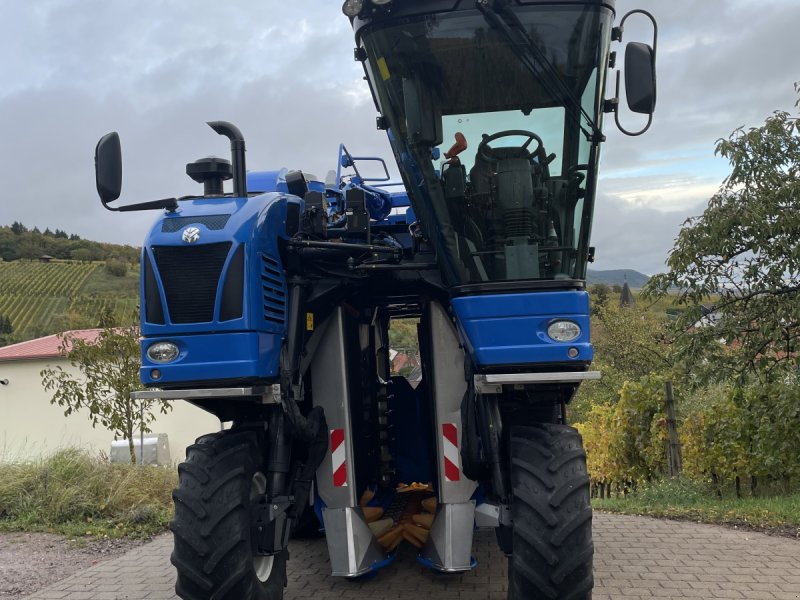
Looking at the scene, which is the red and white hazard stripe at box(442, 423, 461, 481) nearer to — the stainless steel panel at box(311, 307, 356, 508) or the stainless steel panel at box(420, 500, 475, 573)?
the stainless steel panel at box(420, 500, 475, 573)

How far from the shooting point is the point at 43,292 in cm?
6106

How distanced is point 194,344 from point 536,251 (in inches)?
74.0

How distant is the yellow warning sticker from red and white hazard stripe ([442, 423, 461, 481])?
2.13 meters

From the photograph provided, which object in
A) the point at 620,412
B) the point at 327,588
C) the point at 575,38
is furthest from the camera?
the point at 620,412

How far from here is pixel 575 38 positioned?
162 inches

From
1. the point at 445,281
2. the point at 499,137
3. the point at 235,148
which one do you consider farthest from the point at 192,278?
the point at 499,137

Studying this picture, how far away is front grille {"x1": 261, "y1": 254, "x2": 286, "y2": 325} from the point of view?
437 cm

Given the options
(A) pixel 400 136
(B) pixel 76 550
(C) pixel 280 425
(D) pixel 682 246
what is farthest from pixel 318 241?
(D) pixel 682 246

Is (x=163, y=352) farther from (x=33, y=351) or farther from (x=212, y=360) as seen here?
(x=33, y=351)

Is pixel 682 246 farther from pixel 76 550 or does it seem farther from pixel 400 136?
pixel 76 550

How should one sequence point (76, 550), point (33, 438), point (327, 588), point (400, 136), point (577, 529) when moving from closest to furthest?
point (577, 529), point (400, 136), point (327, 588), point (76, 550), point (33, 438)

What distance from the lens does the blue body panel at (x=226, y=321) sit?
409cm

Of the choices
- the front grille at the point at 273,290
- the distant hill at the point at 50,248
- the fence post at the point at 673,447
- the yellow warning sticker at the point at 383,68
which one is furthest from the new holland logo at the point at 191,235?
the distant hill at the point at 50,248

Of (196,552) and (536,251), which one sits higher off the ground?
(536,251)
